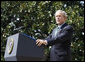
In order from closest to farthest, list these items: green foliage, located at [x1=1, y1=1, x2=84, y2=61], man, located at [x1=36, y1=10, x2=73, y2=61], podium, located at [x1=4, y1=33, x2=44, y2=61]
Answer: podium, located at [x1=4, y1=33, x2=44, y2=61], man, located at [x1=36, y1=10, x2=73, y2=61], green foliage, located at [x1=1, y1=1, x2=84, y2=61]

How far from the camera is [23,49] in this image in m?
2.66

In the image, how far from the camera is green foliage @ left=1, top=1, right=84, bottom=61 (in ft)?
36.4


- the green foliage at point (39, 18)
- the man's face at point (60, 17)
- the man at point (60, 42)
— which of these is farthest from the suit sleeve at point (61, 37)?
the green foliage at point (39, 18)

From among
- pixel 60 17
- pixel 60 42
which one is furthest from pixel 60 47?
pixel 60 17

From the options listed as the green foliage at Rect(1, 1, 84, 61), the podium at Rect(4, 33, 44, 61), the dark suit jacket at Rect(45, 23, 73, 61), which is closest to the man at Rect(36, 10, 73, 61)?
the dark suit jacket at Rect(45, 23, 73, 61)

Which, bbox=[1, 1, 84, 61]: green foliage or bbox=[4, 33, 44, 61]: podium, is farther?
bbox=[1, 1, 84, 61]: green foliage

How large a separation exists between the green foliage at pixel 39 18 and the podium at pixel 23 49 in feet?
26.2

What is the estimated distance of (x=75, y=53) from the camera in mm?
11438

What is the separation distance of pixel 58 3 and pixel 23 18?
1910 mm

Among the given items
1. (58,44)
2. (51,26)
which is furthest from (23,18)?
(58,44)

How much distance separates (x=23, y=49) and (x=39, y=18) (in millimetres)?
8807

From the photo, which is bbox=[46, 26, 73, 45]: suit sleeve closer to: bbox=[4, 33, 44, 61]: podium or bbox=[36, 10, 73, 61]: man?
bbox=[36, 10, 73, 61]: man

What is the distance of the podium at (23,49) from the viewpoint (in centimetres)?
262

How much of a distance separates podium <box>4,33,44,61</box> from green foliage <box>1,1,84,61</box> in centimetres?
798
